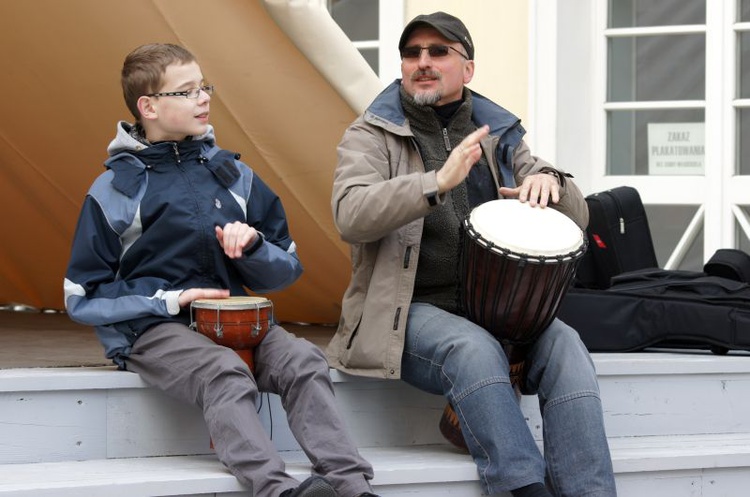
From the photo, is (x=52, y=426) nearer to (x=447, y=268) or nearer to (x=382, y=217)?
(x=382, y=217)

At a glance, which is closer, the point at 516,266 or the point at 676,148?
the point at 516,266

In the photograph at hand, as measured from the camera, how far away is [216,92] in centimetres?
364

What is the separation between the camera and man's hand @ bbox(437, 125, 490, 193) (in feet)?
9.50

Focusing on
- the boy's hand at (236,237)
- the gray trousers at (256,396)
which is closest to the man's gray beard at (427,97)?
the boy's hand at (236,237)

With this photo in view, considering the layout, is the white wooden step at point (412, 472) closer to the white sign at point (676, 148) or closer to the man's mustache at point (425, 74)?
the man's mustache at point (425, 74)

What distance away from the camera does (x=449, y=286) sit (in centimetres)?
323

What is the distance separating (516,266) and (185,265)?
763mm

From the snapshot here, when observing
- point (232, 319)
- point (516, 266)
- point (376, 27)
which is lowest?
point (232, 319)

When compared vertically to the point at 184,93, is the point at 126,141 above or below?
below

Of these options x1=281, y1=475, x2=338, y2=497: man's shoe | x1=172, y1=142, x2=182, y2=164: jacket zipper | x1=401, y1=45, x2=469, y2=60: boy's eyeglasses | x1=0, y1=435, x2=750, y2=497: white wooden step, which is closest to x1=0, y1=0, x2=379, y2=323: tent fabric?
x1=401, y1=45, x2=469, y2=60: boy's eyeglasses

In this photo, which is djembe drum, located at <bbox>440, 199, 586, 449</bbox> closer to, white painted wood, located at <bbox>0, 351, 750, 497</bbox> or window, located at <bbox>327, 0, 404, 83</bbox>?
white painted wood, located at <bbox>0, 351, 750, 497</bbox>

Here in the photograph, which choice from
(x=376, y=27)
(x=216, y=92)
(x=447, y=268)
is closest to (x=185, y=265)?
(x=447, y=268)

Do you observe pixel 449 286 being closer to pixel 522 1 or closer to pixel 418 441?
pixel 418 441

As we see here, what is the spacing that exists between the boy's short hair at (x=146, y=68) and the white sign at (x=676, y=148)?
256 cm
